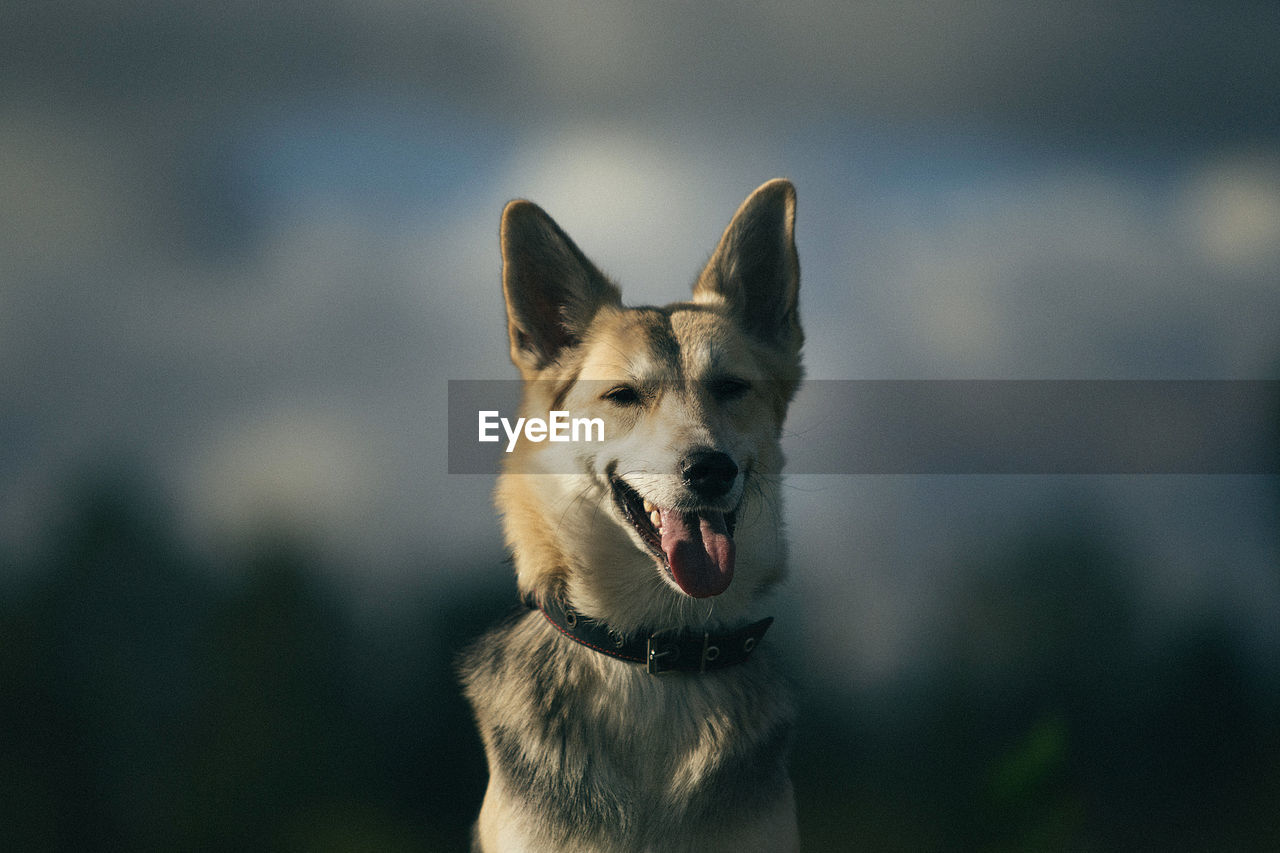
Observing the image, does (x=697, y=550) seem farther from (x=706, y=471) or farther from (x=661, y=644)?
(x=661, y=644)

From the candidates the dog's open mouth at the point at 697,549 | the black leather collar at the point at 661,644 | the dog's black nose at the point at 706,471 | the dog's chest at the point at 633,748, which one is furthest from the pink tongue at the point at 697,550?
the dog's chest at the point at 633,748

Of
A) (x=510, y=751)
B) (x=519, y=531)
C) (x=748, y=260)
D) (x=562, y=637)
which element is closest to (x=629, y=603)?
(x=562, y=637)

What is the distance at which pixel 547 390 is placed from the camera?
2730mm

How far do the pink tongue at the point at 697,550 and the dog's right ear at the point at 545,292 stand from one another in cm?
94

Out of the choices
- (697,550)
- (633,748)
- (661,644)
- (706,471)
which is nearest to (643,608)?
(661,644)

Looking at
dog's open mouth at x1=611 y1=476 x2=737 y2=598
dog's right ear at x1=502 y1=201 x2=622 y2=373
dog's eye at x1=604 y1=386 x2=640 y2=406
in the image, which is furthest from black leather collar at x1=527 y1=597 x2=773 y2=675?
dog's right ear at x1=502 y1=201 x2=622 y2=373

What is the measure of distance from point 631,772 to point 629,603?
567mm

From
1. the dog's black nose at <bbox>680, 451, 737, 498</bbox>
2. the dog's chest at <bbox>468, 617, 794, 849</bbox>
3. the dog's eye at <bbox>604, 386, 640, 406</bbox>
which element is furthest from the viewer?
the dog's eye at <bbox>604, 386, 640, 406</bbox>

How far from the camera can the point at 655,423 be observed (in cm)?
234

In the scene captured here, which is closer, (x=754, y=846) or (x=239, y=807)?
(x=754, y=846)

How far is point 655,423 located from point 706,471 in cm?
30

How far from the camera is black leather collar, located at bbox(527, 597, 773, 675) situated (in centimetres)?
237

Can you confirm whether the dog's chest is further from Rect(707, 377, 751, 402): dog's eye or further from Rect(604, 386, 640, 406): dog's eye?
Rect(707, 377, 751, 402): dog's eye

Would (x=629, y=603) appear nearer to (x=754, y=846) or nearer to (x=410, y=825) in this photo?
(x=754, y=846)
